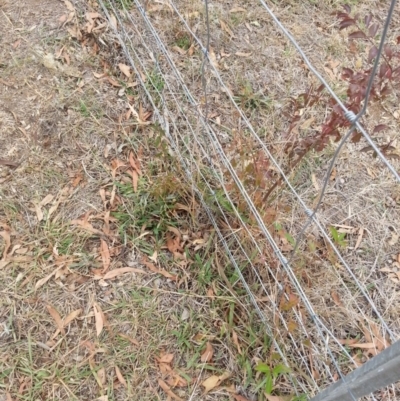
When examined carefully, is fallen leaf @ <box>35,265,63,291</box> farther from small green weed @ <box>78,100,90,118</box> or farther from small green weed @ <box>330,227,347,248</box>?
small green weed @ <box>330,227,347,248</box>

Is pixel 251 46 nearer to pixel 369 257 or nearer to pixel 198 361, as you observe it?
pixel 369 257

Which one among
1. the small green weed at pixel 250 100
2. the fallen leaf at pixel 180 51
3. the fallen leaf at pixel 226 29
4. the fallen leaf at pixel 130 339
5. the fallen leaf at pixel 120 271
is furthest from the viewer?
the fallen leaf at pixel 226 29

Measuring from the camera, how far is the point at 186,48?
92.7 inches

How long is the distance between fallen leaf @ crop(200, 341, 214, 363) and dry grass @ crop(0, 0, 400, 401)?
1cm

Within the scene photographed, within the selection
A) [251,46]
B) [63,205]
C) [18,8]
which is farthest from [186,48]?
[63,205]

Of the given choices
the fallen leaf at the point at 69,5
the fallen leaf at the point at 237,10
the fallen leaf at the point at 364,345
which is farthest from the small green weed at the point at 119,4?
the fallen leaf at the point at 364,345

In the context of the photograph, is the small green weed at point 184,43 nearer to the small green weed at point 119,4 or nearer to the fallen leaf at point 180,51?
the fallen leaf at point 180,51

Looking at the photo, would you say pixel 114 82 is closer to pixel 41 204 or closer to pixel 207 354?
pixel 41 204

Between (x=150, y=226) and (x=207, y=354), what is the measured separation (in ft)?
1.73

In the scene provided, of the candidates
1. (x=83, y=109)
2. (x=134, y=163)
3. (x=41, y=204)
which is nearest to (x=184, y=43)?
(x=83, y=109)

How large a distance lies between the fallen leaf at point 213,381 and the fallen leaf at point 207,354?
59 mm

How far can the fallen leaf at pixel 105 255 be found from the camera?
1770mm

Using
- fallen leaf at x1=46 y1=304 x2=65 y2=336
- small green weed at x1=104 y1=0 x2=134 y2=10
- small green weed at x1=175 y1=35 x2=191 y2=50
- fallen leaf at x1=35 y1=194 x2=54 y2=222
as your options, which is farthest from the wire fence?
fallen leaf at x1=46 y1=304 x2=65 y2=336

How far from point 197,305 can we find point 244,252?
9.9 inches
